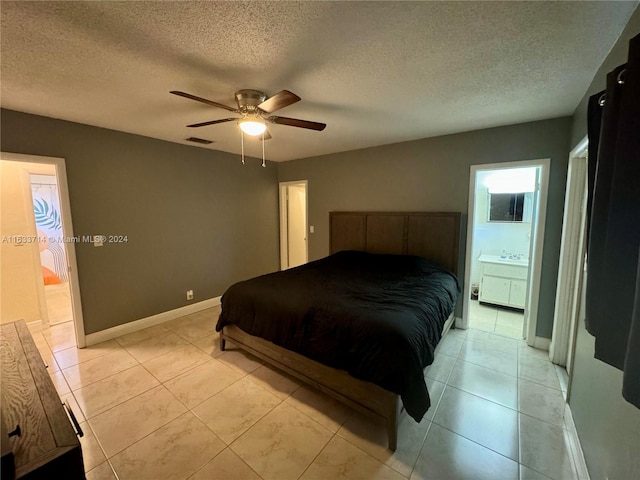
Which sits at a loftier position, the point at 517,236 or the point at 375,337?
the point at 517,236

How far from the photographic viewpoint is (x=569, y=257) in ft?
8.21

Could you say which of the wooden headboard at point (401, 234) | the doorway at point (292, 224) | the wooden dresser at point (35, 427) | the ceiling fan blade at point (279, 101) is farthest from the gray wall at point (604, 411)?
the doorway at point (292, 224)

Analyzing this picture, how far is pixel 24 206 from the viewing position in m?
3.29

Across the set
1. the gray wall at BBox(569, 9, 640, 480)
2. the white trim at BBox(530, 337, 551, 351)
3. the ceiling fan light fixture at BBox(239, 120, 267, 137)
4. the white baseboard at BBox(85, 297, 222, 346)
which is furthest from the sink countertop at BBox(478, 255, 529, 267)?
the white baseboard at BBox(85, 297, 222, 346)

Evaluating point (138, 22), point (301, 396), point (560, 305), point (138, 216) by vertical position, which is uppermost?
point (138, 22)

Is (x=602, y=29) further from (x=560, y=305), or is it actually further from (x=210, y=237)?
(x=210, y=237)

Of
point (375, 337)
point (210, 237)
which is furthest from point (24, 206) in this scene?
point (375, 337)

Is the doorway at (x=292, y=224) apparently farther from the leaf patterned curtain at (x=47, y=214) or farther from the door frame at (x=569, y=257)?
the leaf patterned curtain at (x=47, y=214)

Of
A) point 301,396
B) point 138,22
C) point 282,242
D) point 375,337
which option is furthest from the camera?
point 282,242

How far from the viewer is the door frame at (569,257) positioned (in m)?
2.38

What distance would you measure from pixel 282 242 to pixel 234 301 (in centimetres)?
266

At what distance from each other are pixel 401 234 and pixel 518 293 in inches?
75.6

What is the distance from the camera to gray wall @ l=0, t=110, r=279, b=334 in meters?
2.79

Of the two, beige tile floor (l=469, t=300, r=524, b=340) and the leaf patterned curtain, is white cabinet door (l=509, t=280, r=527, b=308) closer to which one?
beige tile floor (l=469, t=300, r=524, b=340)
